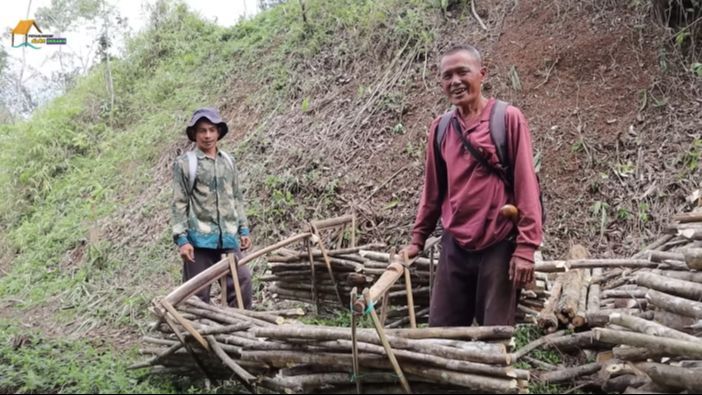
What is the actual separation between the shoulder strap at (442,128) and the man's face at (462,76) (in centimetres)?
14

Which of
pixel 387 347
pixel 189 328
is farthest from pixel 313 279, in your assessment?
pixel 387 347

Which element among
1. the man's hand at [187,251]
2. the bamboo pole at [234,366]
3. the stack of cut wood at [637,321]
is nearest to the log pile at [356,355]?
the bamboo pole at [234,366]

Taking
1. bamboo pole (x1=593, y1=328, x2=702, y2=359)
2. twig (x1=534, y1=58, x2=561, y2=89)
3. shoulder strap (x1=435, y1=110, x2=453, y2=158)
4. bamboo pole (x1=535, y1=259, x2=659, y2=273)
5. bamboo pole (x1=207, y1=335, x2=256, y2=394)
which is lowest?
bamboo pole (x1=207, y1=335, x2=256, y2=394)

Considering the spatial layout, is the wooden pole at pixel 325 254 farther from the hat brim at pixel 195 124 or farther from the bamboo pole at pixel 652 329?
the bamboo pole at pixel 652 329

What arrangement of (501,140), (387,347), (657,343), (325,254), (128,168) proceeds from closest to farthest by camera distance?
(387,347), (657,343), (501,140), (325,254), (128,168)

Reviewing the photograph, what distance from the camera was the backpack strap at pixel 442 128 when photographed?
2979mm

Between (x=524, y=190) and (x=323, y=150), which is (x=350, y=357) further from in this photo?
(x=323, y=150)

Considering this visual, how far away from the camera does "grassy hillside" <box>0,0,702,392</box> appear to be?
19.0 ft

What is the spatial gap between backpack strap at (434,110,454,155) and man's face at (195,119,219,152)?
2.01 m

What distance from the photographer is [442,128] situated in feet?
9.85

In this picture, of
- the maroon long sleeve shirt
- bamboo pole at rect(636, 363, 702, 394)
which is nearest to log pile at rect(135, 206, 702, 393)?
bamboo pole at rect(636, 363, 702, 394)

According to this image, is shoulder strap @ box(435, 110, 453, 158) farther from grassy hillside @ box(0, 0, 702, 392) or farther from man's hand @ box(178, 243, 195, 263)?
man's hand @ box(178, 243, 195, 263)

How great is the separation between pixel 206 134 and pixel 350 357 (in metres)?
2.55

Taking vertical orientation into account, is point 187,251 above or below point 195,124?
below
